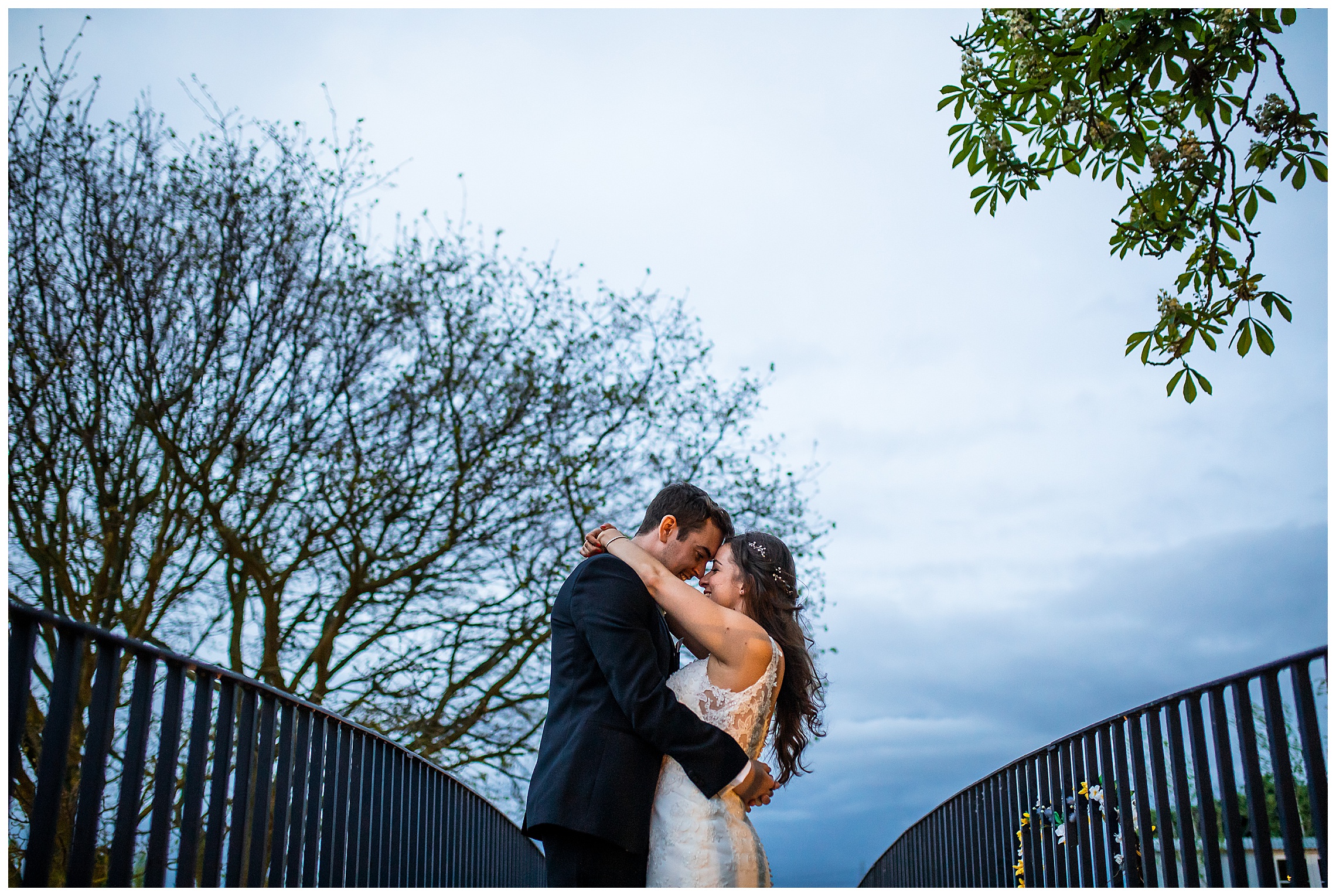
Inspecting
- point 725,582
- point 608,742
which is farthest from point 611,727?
point 725,582

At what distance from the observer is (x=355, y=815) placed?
129 inches

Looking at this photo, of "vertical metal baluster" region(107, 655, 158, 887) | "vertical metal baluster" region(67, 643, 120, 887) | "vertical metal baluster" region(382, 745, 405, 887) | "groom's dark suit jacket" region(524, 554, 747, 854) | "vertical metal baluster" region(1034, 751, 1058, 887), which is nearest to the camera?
"vertical metal baluster" region(67, 643, 120, 887)

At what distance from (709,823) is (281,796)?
3.90 feet

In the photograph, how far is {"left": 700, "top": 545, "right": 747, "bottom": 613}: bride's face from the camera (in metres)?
3.35

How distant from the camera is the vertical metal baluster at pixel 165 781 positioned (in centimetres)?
203

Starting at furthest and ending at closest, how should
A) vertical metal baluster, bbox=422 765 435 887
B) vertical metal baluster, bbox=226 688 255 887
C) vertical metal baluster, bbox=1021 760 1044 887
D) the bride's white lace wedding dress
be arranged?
vertical metal baluster, bbox=422 765 435 887
vertical metal baluster, bbox=1021 760 1044 887
the bride's white lace wedding dress
vertical metal baluster, bbox=226 688 255 887

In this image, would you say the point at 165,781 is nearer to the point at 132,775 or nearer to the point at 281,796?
the point at 132,775

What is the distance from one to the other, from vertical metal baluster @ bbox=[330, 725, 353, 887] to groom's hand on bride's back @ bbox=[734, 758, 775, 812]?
1261 mm

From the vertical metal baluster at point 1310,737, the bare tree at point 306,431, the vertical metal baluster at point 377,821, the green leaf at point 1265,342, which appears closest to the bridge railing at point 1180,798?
the vertical metal baluster at point 1310,737

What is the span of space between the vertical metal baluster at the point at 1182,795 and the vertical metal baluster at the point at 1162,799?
0.12 metres

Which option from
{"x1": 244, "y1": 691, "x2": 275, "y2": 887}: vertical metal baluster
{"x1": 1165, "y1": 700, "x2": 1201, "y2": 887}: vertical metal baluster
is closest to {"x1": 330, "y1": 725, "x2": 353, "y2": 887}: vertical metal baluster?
{"x1": 244, "y1": 691, "x2": 275, "y2": 887}: vertical metal baluster

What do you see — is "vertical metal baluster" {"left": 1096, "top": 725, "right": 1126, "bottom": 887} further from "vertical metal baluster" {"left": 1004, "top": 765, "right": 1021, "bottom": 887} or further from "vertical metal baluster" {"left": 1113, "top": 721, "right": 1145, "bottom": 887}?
"vertical metal baluster" {"left": 1004, "top": 765, "right": 1021, "bottom": 887}

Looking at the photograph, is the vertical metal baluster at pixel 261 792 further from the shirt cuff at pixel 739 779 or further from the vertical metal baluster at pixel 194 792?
the shirt cuff at pixel 739 779

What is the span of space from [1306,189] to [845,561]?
663cm
